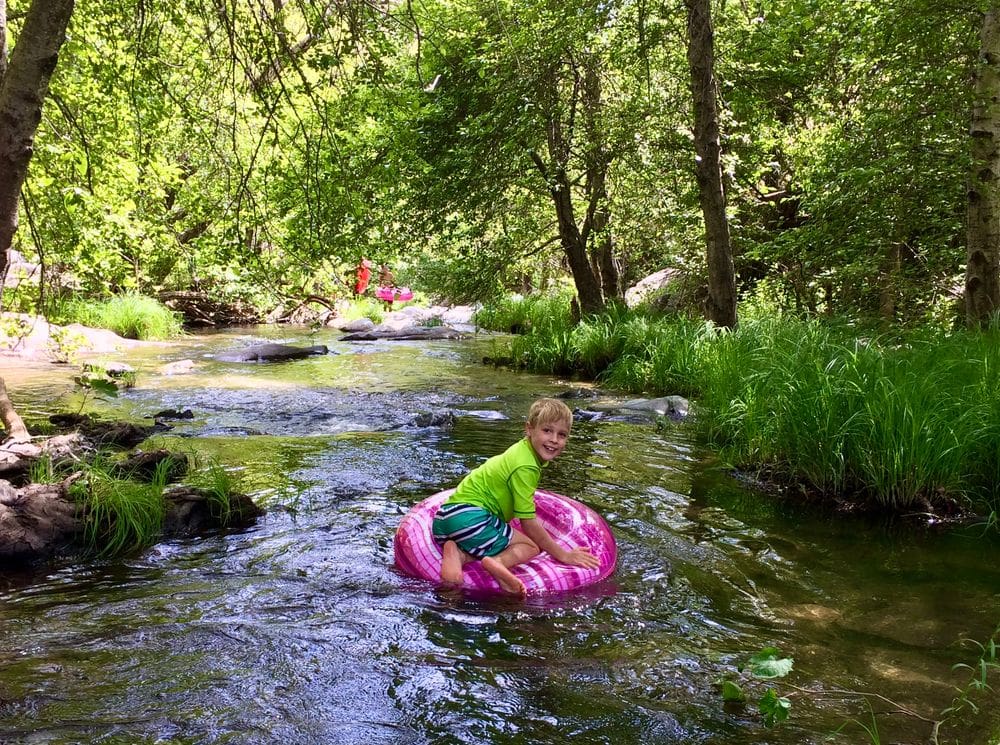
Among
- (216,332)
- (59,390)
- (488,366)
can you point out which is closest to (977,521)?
(488,366)

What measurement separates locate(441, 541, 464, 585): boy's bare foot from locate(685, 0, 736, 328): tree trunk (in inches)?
276

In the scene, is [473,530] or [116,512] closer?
[473,530]

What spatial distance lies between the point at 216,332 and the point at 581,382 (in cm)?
1177

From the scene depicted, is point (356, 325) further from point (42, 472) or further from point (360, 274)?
point (42, 472)

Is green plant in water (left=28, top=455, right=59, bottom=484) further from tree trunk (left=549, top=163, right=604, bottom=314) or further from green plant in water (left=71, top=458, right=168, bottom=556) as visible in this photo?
tree trunk (left=549, top=163, right=604, bottom=314)

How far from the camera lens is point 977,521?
557 centimetres

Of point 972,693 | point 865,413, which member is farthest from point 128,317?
point 972,693

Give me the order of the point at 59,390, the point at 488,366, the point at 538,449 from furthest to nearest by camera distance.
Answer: the point at 488,366 → the point at 59,390 → the point at 538,449

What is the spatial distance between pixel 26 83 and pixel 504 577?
156 inches

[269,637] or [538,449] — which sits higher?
[538,449]

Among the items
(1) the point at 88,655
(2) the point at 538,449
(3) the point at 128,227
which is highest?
(3) the point at 128,227

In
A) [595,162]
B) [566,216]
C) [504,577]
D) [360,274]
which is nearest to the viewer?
[504,577]

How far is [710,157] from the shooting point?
983 centimetres

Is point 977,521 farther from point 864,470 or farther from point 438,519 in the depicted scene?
point 438,519
